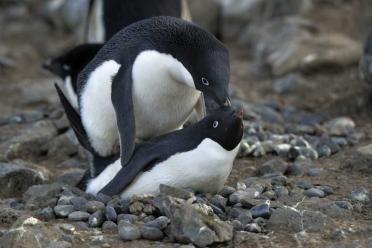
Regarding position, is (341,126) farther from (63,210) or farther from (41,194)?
(63,210)

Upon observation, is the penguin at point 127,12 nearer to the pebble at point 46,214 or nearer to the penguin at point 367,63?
the penguin at point 367,63

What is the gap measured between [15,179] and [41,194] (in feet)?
1.42

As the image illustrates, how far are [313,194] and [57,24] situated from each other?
6.93 metres

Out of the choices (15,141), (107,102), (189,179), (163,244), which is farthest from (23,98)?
(163,244)

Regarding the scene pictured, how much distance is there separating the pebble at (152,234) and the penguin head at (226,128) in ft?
2.23

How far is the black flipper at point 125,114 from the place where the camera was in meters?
4.52

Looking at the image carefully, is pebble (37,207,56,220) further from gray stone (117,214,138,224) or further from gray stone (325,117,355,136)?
gray stone (325,117,355,136)

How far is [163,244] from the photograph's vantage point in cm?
378

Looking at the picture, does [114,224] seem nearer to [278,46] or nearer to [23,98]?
[23,98]

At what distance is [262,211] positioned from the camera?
4059 mm

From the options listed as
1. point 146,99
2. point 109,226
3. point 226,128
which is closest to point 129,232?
point 109,226

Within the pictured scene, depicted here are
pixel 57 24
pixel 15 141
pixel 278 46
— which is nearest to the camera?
pixel 15 141

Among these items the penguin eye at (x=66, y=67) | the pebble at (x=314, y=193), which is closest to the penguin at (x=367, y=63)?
the pebble at (x=314, y=193)

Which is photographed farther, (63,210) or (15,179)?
(15,179)
